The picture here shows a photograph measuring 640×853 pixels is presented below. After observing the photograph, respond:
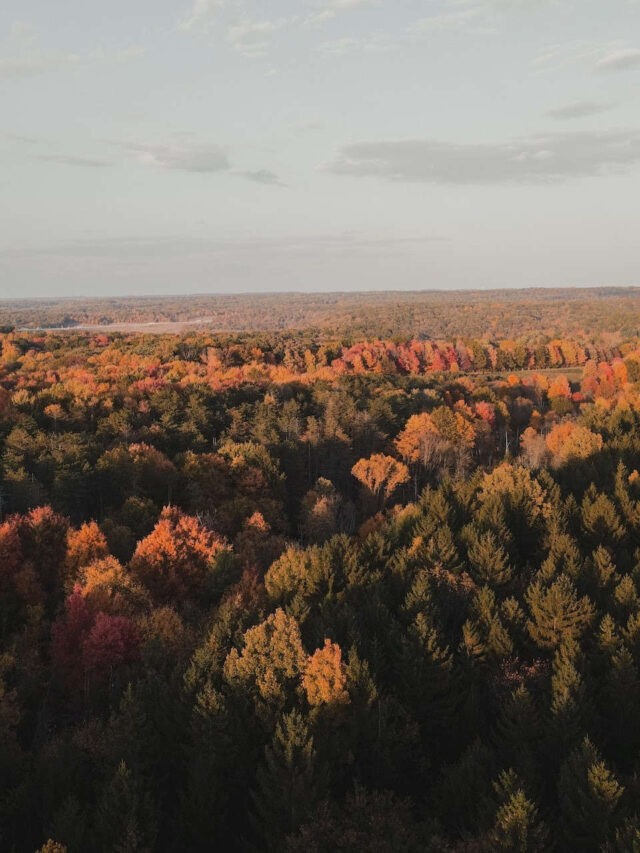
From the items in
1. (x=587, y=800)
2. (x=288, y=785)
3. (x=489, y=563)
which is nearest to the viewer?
(x=587, y=800)

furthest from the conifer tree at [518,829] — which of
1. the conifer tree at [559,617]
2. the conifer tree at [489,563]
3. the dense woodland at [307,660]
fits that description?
the conifer tree at [489,563]

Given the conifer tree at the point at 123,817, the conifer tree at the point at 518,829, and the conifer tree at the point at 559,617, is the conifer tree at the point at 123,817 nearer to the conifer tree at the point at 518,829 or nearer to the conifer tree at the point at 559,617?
the conifer tree at the point at 518,829

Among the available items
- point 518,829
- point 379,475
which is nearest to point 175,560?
point 518,829

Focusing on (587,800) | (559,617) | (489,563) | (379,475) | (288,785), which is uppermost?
(489,563)

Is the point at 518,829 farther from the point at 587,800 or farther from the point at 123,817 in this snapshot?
the point at 123,817

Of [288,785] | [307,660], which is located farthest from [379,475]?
[288,785]

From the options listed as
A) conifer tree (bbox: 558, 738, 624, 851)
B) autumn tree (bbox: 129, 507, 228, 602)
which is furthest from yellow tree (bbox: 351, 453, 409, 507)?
conifer tree (bbox: 558, 738, 624, 851)

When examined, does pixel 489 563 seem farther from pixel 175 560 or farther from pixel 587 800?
pixel 175 560

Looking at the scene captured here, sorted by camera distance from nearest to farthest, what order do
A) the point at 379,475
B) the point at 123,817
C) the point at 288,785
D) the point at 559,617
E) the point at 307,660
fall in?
the point at 123,817, the point at 288,785, the point at 307,660, the point at 559,617, the point at 379,475

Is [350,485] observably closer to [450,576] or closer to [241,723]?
[450,576]

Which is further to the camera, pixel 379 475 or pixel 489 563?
pixel 379 475

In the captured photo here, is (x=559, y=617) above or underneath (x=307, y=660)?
above
